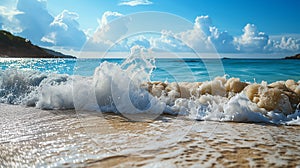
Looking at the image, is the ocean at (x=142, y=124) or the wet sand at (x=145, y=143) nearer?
the wet sand at (x=145, y=143)

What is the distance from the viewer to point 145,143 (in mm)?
3002

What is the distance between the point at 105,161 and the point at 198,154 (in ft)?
2.93

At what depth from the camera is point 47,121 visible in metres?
4.32

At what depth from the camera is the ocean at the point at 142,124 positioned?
2588 millimetres

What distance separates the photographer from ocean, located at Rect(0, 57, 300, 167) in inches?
102

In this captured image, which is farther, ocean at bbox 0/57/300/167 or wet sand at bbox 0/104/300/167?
ocean at bbox 0/57/300/167

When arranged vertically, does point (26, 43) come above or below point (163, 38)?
above

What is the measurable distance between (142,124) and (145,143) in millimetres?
967

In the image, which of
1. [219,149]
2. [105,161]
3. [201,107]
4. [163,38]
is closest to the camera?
[105,161]

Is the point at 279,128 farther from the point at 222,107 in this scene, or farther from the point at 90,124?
the point at 90,124

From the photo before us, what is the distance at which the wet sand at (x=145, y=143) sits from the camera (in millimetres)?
2480

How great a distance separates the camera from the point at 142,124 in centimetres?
396

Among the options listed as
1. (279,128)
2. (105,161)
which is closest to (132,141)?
(105,161)

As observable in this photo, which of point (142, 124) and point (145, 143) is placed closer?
point (145, 143)
